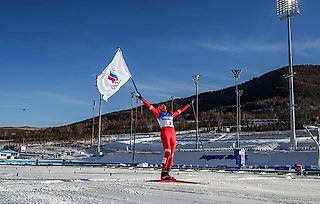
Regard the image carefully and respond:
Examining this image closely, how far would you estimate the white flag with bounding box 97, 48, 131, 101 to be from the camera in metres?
15.2

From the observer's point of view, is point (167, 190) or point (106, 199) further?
point (167, 190)

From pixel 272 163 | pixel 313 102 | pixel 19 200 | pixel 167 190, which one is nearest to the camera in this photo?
pixel 19 200

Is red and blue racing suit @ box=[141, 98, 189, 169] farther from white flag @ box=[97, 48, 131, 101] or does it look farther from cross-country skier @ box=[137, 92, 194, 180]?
white flag @ box=[97, 48, 131, 101]

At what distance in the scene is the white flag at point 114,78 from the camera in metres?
15.2

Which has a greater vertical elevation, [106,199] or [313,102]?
[313,102]

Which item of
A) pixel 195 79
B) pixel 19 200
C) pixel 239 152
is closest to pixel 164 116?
pixel 19 200

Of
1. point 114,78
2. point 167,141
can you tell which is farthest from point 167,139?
point 114,78

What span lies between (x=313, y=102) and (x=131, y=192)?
6889 inches

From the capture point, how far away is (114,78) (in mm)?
15180

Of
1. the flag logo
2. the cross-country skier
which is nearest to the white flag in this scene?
the flag logo

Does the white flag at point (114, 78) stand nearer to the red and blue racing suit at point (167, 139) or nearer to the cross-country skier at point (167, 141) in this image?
the cross-country skier at point (167, 141)

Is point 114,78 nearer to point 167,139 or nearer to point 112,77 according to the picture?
point 112,77

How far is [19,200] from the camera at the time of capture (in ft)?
23.7

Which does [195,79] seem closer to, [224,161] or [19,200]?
[224,161]
